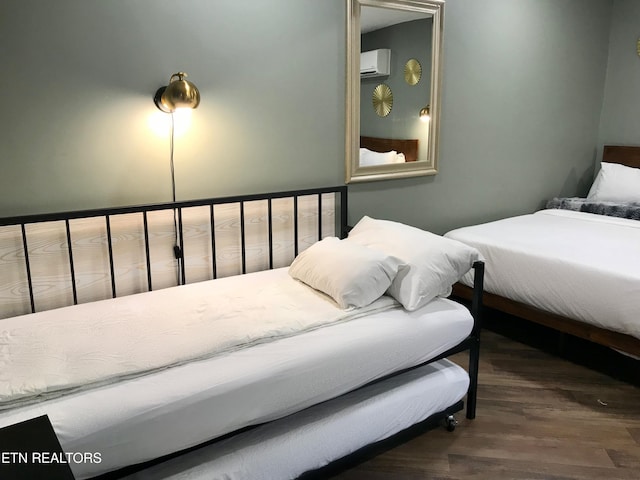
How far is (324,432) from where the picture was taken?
5.89ft

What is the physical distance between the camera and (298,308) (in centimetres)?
200

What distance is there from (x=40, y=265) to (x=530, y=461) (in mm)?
2065

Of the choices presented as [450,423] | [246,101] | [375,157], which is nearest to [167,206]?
[246,101]

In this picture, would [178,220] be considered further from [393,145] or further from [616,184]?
[616,184]

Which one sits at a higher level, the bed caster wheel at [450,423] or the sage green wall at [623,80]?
the sage green wall at [623,80]

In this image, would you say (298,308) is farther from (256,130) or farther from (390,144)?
(390,144)

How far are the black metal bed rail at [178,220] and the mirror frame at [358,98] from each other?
20cm

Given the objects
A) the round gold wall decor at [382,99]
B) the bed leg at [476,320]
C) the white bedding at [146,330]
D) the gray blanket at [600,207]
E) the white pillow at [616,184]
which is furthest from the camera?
the white pillow at [616,184]

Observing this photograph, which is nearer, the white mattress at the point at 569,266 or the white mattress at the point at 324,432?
the white mattress at the point at 324,432

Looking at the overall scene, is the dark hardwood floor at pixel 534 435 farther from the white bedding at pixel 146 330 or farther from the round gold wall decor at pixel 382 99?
the round gold wall decor at pixel 382 99

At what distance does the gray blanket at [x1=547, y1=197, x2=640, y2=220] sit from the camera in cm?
351

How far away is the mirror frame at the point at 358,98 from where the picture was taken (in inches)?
106

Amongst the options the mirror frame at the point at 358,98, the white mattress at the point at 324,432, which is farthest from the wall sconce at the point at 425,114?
the white mattress at the point at 324,432

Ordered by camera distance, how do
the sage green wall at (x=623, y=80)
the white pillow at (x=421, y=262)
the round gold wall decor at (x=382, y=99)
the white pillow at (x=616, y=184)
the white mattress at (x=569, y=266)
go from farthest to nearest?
1. the sage green wall at (x=623, y=80)
2. the white pillow at (x=616, y=184)
3. the round gold wall decor at (x=382, y=99)
4. the white mattress at (x=569, y=266)
5. the white pillow at (x=421, y=262)
